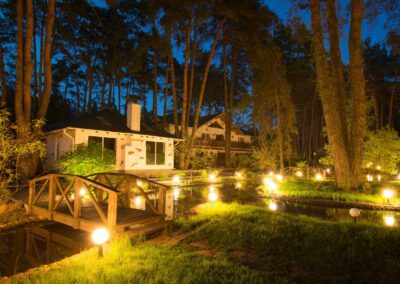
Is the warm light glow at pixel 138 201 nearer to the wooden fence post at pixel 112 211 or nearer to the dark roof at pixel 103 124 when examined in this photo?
the wooden fence post at pixel 112 211

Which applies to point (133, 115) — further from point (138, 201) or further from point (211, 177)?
point (138, 201)

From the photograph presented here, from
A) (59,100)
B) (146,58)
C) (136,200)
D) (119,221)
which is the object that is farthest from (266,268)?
(59,100)

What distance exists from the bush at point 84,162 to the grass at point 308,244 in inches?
234

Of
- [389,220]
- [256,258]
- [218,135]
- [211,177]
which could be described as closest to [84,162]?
[256,258]

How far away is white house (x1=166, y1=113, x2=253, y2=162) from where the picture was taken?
32.4 meters

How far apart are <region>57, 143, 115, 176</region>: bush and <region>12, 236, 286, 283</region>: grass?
6.78 metres

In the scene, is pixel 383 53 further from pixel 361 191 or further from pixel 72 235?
pixel 72 235

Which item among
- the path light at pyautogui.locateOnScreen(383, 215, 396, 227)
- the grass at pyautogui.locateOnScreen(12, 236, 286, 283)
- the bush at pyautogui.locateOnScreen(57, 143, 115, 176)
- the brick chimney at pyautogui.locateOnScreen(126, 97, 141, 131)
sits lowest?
the path light at pyautogui.locateOnScreen(383, 215, 396, 227)

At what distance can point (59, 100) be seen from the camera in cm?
3466

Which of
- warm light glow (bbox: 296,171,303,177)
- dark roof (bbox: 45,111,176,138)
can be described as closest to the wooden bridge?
dark roof (bbox: 45,111,176,138)

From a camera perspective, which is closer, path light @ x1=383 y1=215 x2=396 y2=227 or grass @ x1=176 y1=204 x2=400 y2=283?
grass @ x1=176 y1=204 x2=400 y2=283

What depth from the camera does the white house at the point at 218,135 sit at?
32438 mm

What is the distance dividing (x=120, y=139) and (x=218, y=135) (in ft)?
64.6

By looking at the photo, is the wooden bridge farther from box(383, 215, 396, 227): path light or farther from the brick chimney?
the brick chimney
